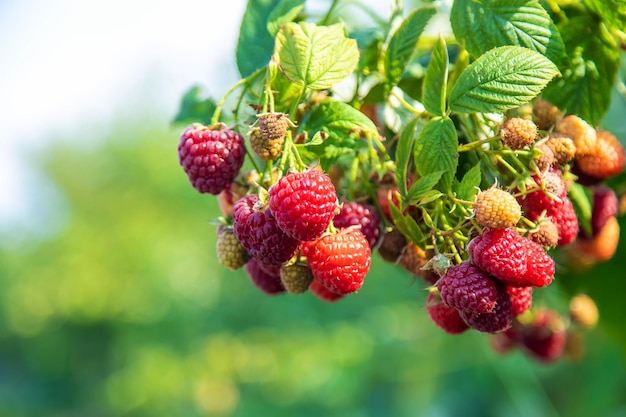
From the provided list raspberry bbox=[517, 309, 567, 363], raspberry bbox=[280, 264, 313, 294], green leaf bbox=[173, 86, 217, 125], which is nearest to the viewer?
raspberry bbox=[280, 264, 313, 294]

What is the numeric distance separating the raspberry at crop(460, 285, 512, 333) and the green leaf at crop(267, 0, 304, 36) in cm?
35

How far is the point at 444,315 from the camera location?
71cm

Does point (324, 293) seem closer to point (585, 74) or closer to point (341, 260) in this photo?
point (341, 260)

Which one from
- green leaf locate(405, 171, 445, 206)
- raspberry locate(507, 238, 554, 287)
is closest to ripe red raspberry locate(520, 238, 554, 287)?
raspberry locate(507, 238, 554, 287)

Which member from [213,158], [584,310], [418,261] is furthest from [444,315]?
[584,310]

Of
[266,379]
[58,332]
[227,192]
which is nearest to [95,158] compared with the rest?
[58,332]

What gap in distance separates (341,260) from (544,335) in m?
0.65

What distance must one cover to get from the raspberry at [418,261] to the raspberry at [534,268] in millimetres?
89

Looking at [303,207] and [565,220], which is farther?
[565,220]

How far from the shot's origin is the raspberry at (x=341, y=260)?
0.63 meters

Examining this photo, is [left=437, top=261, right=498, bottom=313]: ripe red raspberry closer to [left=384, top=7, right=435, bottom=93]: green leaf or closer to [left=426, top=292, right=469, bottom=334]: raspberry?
[left=426, top=292, right=469, bottom=334]: raspberry

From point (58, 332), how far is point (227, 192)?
12.9 m

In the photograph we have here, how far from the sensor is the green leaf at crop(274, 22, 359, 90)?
619 mm

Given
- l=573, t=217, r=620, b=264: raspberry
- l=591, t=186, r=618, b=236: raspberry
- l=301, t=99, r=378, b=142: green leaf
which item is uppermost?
l=301, t=99, r=378, b=142: green leaf
